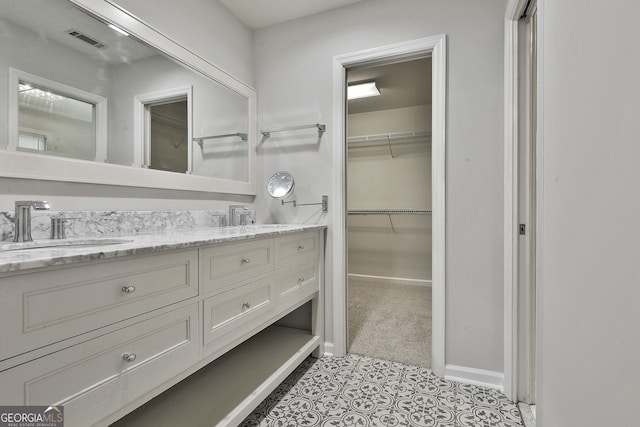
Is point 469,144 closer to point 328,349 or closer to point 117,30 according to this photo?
point 328,349

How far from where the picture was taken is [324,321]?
7.20 feet

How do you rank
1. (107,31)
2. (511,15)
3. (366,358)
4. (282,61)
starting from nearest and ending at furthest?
(107,31) < (511,15) < (366,358) < (282,61)

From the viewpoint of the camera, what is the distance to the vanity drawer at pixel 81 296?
0.66 meters

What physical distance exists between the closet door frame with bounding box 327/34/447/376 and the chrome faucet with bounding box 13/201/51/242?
1.55 metres

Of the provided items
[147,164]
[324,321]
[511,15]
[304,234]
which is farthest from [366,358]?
[511,15]

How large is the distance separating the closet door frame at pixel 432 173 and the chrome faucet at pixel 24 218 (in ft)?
5.09

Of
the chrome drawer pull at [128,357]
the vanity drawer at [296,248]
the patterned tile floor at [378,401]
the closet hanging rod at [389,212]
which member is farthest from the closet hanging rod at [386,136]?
the chrome drawer pull at [128,357]

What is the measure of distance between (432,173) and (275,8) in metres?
1.62

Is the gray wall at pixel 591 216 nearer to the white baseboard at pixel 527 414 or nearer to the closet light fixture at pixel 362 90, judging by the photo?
the white baseboard at pixel 527 414

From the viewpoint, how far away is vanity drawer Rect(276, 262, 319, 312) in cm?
168

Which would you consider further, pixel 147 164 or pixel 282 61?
pixel 282 61

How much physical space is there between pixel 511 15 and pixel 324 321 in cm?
216

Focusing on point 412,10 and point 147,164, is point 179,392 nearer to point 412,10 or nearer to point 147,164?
point 147,164

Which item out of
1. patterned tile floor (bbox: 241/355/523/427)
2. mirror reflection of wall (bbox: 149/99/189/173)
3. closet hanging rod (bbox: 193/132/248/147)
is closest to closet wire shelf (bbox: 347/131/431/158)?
A: closet hanging rod (bbox: 193/132/248/147)
